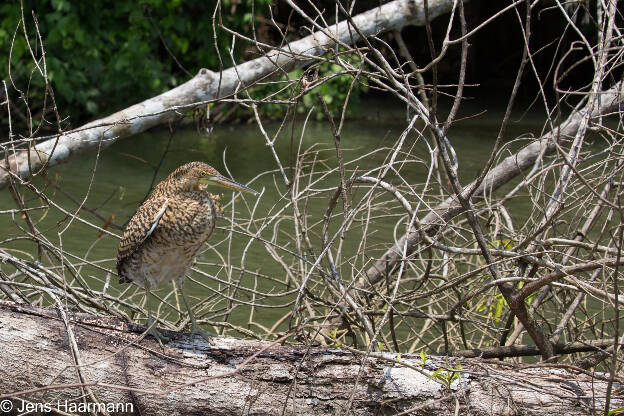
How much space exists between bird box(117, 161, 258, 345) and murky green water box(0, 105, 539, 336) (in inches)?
17.3

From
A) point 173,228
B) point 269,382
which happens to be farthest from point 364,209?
point 269,382

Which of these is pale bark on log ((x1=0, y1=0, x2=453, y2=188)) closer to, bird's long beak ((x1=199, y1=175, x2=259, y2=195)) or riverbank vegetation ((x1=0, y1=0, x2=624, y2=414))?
riverbank vegetation ((x1=0, y1=0, x2=624, y2=414))

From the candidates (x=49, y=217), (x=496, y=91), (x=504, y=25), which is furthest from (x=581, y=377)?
(x=504, y=25)

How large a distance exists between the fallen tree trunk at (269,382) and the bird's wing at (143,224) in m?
0.62

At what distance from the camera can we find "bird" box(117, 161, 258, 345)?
143 inches

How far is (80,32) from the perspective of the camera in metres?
10.9

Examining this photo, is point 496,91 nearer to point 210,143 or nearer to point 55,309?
point 210,143

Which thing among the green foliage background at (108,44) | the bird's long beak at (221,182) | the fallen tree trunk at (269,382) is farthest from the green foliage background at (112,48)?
the fallen tree trunk at (269,382)

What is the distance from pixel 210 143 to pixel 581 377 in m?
8.77

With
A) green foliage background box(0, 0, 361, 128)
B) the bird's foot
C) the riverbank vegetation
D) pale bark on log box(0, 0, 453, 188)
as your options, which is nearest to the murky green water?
the riverbank vegetation

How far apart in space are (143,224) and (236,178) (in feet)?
18.9

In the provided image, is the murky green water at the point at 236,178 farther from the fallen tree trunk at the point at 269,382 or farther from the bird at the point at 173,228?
the fallen tree trunk at the point at 269,382

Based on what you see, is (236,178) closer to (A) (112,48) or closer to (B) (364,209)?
(A) (112,48)

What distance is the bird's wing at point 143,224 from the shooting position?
3.63m
